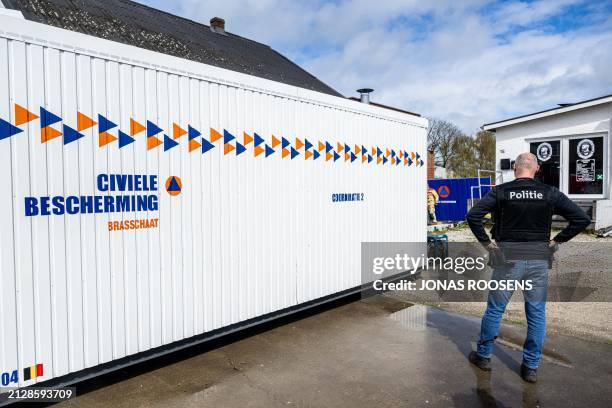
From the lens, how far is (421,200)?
773 cm

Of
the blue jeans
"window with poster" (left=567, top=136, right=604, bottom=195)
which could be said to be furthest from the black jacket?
"window with poster" (left=567, top=136, right=604, bottom=195)

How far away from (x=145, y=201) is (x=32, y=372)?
1563mm

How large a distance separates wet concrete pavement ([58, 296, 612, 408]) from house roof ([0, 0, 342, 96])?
473 cm

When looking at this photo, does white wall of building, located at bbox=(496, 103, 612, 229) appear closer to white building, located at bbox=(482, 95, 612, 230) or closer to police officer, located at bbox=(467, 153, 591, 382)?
white building, located at bbox=(482, 95, 612, 230)

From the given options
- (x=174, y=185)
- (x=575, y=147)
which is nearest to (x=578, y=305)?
(x=174, y=185)

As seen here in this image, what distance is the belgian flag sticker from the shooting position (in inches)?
130

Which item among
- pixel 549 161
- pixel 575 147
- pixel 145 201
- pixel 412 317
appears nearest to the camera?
pixel 145 201

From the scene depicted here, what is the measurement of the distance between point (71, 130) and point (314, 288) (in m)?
3.34

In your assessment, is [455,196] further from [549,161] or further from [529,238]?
[529,238]

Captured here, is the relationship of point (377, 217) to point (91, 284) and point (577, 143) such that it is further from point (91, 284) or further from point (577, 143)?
point (577, 143)

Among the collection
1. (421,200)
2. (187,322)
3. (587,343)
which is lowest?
(587,343)

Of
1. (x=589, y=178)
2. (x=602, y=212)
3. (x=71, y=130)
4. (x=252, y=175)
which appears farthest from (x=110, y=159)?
(x=589, y=178)

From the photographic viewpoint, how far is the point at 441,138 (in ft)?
167

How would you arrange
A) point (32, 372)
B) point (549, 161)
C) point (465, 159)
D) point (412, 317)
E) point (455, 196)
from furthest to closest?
1. point (465, 159)
2. point (455, 196)
3. point (549, 161)
4. point (412, 317)
5. point (32, 372)
